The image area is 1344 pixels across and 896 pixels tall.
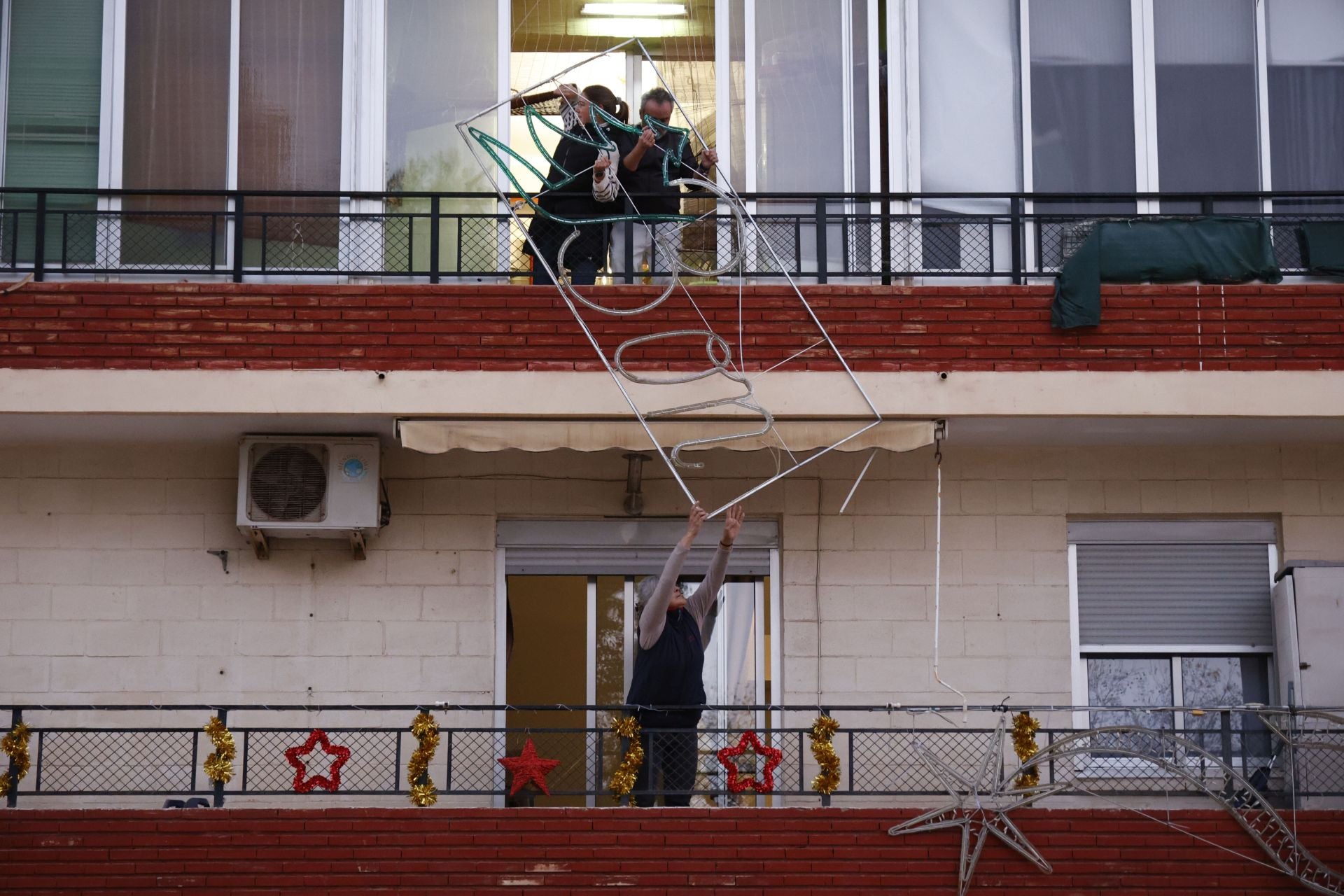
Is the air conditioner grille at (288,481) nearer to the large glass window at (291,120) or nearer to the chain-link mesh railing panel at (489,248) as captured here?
the large glass window at (291,120)

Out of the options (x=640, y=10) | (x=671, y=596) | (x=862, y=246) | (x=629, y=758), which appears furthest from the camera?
(x=640, y=10)

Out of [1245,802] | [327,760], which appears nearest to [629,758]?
[327,760]

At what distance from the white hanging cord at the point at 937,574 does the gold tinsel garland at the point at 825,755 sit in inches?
39.8

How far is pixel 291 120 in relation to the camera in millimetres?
11812

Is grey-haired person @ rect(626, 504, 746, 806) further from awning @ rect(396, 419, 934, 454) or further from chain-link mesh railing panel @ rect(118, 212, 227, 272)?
chain-link mesh railing panel @ rect(118, 212, 227, 272)

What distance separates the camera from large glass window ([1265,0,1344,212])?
39.4 feet

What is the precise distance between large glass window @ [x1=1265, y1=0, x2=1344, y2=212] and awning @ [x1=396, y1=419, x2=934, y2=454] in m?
3.45

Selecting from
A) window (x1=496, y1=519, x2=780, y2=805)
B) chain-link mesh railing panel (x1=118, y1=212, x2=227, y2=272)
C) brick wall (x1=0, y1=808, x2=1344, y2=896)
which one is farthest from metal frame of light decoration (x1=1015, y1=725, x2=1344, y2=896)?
chain-link mesh railing panel (x1=118, y1=212, x2=227, y2=272)

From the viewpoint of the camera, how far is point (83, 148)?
11.9 m

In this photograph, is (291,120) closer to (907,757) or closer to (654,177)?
(654,177)

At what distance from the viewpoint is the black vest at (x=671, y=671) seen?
10.5 metres

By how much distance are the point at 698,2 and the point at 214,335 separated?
4.10 metres

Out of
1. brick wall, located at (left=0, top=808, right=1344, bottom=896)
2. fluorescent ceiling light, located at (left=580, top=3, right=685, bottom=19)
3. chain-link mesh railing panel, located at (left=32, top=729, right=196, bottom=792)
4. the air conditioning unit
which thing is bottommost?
brick wall, located at (left=0, top=808, right=1344, bottom=896)

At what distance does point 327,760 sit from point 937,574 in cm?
400
